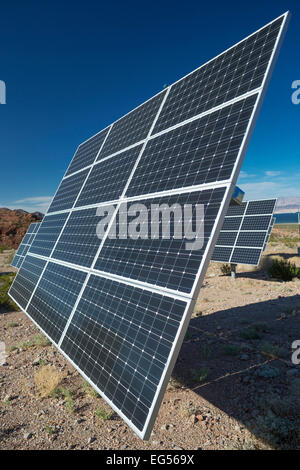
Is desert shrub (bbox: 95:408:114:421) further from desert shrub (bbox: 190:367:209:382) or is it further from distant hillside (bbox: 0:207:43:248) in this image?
distant hillside (bbox: 0:207:43:248)

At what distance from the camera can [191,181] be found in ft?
18.1

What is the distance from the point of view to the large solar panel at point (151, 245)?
4191 millimetres

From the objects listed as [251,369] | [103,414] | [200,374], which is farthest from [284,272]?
[103,414]

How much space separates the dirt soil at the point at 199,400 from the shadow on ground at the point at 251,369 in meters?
0.02

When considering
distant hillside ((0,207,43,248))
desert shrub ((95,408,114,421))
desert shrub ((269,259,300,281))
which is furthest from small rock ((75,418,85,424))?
distant hillside ((0,207,43,248))

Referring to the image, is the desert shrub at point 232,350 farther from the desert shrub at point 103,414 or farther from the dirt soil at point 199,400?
the desert shrub at point 103,414

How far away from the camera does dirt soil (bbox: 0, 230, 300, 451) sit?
5254 mm

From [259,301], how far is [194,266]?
1083 cm

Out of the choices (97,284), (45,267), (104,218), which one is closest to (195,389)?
(97,284)

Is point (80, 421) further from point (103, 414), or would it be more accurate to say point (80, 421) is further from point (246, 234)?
point (246, 234)

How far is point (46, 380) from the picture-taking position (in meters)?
7.32

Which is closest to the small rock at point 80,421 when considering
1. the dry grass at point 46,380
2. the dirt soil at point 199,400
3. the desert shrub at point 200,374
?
the dirt soil at point 199,400

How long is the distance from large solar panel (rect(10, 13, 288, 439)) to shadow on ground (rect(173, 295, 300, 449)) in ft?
9.54

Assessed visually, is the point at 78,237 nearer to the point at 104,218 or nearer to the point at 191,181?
the point at 104,218
